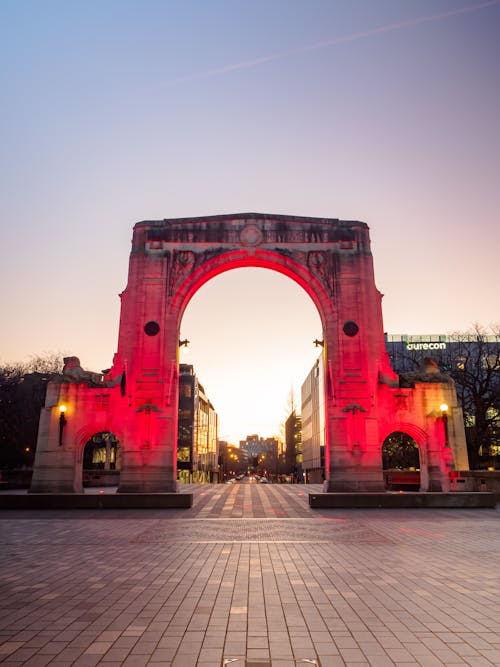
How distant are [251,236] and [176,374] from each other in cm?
914

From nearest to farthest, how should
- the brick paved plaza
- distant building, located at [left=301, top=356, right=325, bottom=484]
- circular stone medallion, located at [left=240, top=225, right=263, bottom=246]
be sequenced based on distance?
1. the brick paved plaza
2. circular stone medallion, located at [left=240, top=225, right=263, bottom=246]
3. distant building, located at [left=301, top=356, right=325, bottom=484]

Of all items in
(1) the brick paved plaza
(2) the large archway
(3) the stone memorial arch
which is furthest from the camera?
(2) the large archway

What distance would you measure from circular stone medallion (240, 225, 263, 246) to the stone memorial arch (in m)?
0.06

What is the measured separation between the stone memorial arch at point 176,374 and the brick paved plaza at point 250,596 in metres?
10.3

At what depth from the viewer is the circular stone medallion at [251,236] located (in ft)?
92.2

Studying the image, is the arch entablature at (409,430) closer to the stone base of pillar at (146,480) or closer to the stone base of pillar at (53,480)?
the stone base of pillar at (146,480)

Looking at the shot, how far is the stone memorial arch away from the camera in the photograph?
2498 centimetres

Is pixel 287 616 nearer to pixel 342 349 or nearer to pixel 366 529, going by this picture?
pixel 366 529

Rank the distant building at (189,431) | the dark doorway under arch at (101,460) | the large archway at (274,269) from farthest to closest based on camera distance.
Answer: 1. the distant building at (189,431)
2. the dark doorway under arch at (101,460)
3. the large archway at (274,269)

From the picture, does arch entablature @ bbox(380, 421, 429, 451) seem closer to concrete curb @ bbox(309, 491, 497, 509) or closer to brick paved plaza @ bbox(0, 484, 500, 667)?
concrete curb @ bbox(309, 491, 497, 509)

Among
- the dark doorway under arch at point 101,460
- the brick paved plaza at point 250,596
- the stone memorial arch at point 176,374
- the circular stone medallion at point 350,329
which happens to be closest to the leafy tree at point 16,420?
the dark doorway under arch at point 101,460

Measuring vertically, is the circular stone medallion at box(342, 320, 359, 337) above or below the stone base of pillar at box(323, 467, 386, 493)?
above

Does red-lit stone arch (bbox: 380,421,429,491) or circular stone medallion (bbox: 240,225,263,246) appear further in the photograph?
circular stone medallion (bbox: 240,225,263,246)

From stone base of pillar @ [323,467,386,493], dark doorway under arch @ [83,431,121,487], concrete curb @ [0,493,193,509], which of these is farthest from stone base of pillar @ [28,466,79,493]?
stone base of pillar @ [323,467,386,493]
